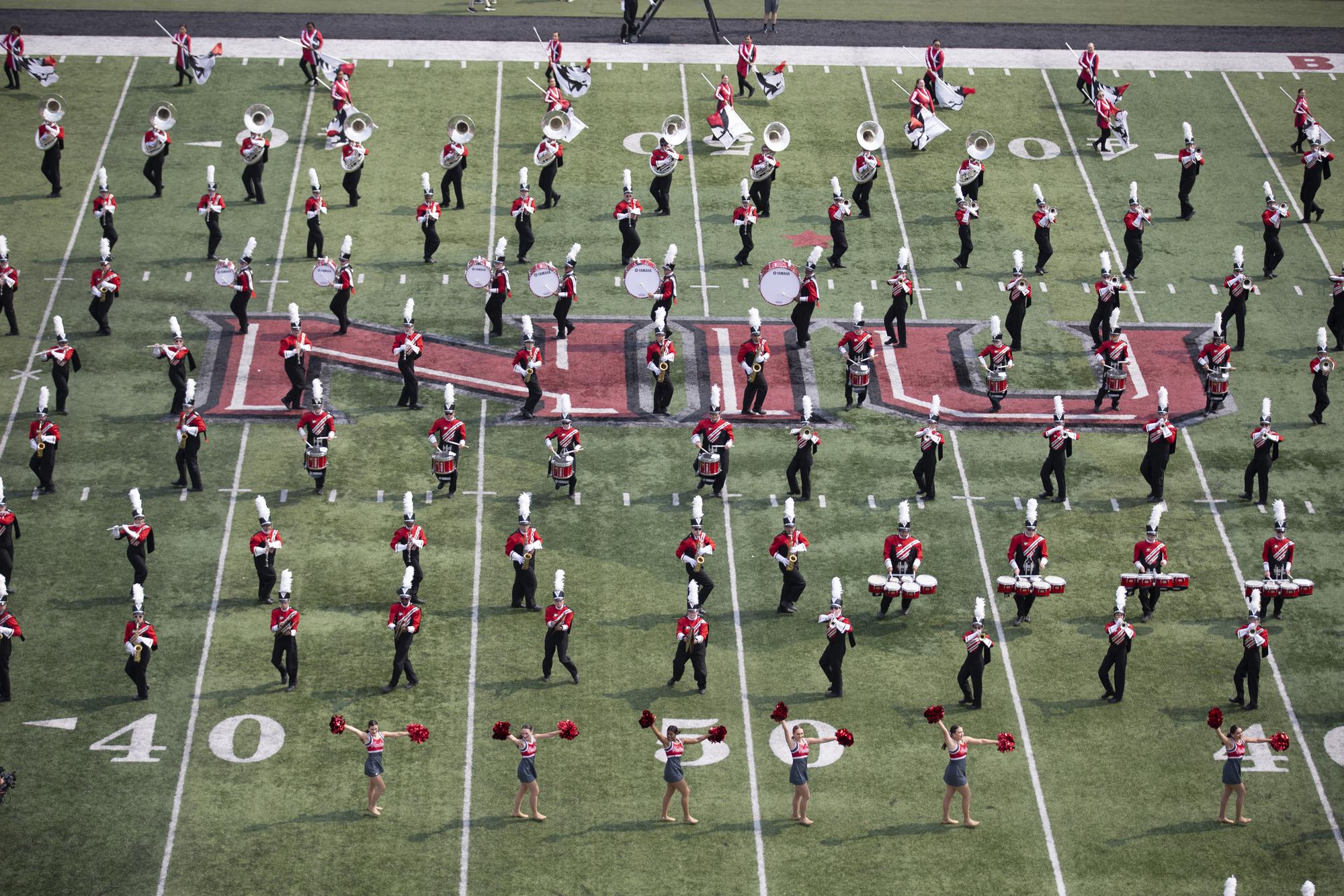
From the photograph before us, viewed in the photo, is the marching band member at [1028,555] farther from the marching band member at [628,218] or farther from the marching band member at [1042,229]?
the marching band member at [628,218]

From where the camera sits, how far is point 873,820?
96.0 feet

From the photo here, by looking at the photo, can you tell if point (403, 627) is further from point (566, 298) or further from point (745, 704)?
point (566, 298)

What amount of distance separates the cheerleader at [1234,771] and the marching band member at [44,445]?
19.1 metres

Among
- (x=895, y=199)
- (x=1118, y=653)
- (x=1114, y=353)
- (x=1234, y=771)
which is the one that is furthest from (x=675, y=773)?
(x=895, y=199)

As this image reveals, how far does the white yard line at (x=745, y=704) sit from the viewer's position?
28.7m

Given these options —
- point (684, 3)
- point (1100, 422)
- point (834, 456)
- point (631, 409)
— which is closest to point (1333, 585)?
point (1100, 422)

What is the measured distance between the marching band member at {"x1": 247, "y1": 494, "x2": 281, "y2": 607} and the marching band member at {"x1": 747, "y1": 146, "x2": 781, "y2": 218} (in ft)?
48.9

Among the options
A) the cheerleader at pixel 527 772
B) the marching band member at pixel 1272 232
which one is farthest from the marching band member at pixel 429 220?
the marching band member at pixel 1272 232

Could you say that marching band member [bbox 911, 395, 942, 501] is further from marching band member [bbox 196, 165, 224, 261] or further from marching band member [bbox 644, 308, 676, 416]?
marching band member [bbox 196, 165, 224, 261]

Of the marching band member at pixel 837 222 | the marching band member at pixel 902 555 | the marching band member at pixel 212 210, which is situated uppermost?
the marching band member at pixel 212 210

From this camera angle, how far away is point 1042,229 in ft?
141

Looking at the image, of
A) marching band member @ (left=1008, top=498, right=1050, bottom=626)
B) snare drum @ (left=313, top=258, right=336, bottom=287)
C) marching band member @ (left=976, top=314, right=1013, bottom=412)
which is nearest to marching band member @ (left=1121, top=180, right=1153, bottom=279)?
marching band member @ (left=976, top=314, right=1013, bottom=412)

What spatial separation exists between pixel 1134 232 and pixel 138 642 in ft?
73.1

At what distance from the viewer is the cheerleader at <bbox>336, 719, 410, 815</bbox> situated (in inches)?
1113
